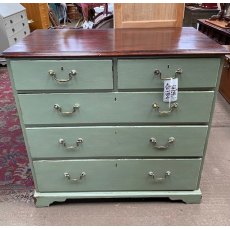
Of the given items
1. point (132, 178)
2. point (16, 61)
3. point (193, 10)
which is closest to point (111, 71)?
point (16, 61)

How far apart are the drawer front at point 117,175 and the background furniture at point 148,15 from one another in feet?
2.66

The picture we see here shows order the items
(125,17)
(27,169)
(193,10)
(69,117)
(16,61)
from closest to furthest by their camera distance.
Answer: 1. (16,61)
2. (69,117)
3. (125,17)
4. (27,169)
5. (193,10)

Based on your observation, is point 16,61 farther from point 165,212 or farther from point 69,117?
point 165,212

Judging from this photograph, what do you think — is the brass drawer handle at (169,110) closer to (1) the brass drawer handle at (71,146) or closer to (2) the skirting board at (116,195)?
(1) the brass drawer handle at (71,146)

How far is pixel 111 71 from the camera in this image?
1.01 m

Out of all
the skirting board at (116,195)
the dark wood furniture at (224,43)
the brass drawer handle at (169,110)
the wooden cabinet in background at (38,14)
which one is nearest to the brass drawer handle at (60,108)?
the brass drawer handle at (169,110)

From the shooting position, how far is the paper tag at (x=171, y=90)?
101 cm

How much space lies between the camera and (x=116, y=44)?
108 cm

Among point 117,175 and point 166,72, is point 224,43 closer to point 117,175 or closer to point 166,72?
point 166,72

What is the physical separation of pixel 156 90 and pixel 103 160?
0.45 metres

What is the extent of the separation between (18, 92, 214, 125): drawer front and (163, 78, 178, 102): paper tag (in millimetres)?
29

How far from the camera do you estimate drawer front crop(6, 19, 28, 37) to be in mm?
3395

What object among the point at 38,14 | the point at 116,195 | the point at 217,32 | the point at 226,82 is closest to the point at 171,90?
the point at 116,195
